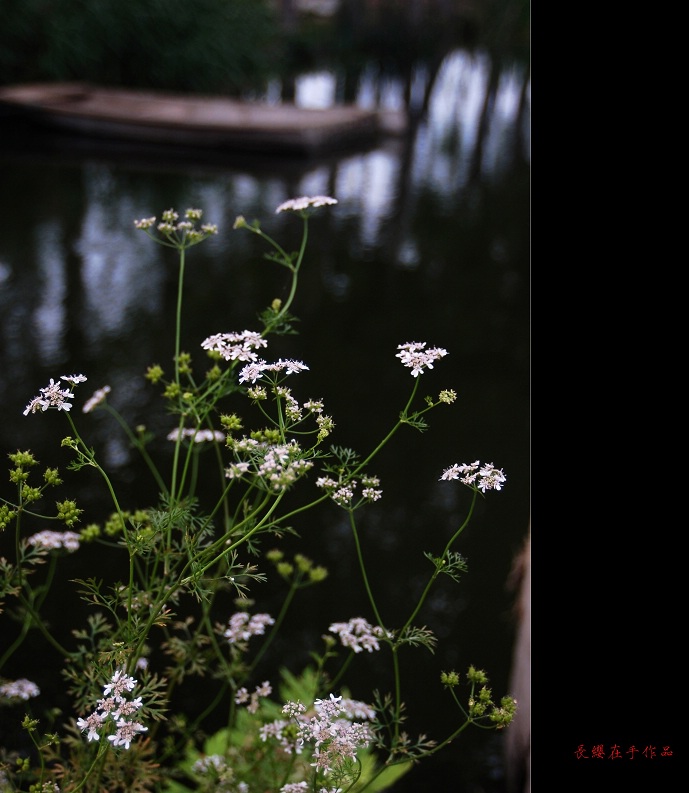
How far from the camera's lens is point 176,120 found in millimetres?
9914

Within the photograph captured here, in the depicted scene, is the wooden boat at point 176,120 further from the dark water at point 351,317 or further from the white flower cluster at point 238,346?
the white flower cluster at point 238,346

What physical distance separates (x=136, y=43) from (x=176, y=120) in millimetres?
2712

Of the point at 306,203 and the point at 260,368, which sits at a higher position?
the point at 306,203

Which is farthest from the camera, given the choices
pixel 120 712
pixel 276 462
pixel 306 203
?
pixel 306 203

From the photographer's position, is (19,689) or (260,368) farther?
(19,689)

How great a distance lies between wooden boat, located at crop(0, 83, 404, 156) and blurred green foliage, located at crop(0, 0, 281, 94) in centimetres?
52

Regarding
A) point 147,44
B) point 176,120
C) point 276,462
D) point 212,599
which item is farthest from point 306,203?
point 147,44

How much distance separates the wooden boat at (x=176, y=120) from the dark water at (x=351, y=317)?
0.32 metres

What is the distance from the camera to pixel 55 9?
432 inches

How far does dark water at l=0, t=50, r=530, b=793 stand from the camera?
11.7 ft

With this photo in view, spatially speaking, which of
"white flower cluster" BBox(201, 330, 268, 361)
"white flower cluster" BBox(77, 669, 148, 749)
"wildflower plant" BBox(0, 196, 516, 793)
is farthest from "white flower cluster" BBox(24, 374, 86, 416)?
"white flower cluster" BBox(77, 669, 148, 749)

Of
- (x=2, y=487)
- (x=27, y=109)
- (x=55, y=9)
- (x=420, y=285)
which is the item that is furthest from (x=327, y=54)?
(x=2, y=487)

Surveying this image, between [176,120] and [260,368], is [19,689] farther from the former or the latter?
[176,120]

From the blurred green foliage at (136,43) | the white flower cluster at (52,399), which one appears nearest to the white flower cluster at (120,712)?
the white flower cluster at (52,399)
